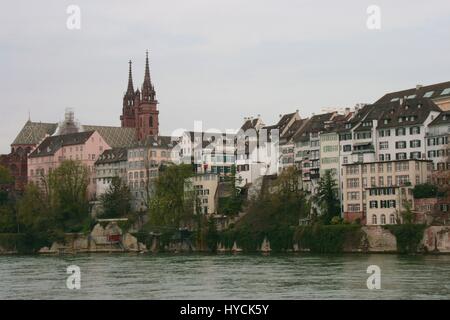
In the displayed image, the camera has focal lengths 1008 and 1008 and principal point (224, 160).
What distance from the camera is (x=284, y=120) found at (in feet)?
453

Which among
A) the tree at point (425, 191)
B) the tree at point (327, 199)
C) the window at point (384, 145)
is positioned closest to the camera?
the tree at point (425, 191)

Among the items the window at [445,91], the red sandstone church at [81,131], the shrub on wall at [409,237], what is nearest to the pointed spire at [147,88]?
the red sandstone church at [81,131]

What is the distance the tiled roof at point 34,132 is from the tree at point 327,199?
269 feet

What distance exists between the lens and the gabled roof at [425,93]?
113 meters

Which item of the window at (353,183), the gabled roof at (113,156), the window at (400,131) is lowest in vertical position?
the window at (353,183)

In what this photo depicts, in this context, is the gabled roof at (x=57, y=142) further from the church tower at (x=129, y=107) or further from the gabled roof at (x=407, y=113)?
the gabled roof at (x=407, y=113)

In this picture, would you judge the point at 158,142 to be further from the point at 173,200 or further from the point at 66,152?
the point at 173,200

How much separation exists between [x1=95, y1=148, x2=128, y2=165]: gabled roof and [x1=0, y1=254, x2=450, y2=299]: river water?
191 feet

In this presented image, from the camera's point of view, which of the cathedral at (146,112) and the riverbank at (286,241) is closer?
the riverbank at (286,241)

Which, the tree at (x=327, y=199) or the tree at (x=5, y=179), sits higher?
the tree at (x=5, y=179)

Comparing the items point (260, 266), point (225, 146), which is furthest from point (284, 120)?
point (260, 266)

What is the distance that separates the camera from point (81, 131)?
570 ft

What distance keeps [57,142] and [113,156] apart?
16503mm
